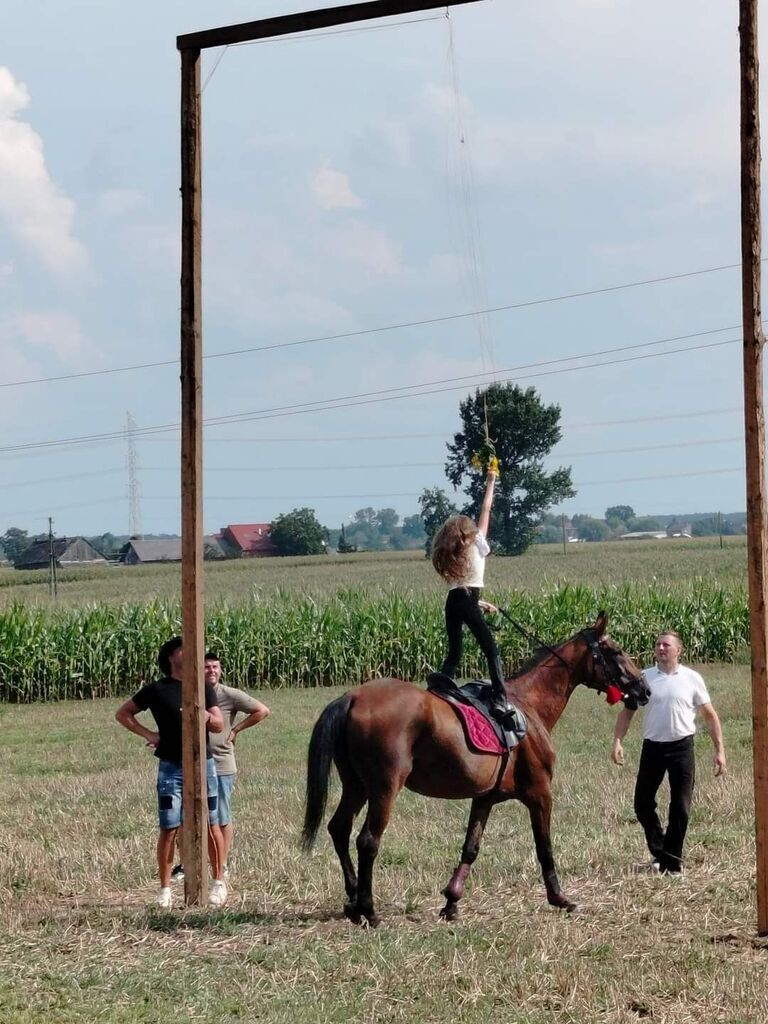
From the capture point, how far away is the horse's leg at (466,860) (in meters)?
9.10

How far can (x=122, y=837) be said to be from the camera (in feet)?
40.9

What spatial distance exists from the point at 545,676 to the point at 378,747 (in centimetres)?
178

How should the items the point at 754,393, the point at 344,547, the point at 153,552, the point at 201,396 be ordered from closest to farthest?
the point at 754,393 < the point at 201,396 < the point at 153,552 < the point at 344,547

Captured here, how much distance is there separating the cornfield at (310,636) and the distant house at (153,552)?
60882 mm

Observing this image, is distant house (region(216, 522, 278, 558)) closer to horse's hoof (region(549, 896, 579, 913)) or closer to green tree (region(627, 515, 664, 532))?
green tree (region(627, 515, 664, 532))

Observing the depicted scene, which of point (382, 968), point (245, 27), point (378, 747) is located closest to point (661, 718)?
point (378, 747)

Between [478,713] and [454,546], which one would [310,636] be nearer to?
[478,713]

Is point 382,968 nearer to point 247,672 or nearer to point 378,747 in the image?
point 378,747

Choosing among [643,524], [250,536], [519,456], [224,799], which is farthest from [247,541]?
[224,799]

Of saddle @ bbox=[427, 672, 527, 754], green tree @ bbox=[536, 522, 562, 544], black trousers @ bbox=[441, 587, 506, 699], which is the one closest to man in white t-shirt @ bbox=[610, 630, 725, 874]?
saddle @ bbox=[427, 672, 527, 754]

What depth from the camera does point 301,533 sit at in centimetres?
9431

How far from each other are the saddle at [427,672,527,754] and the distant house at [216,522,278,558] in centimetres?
8757

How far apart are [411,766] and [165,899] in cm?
216

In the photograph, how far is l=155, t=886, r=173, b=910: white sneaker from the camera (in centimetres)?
950
